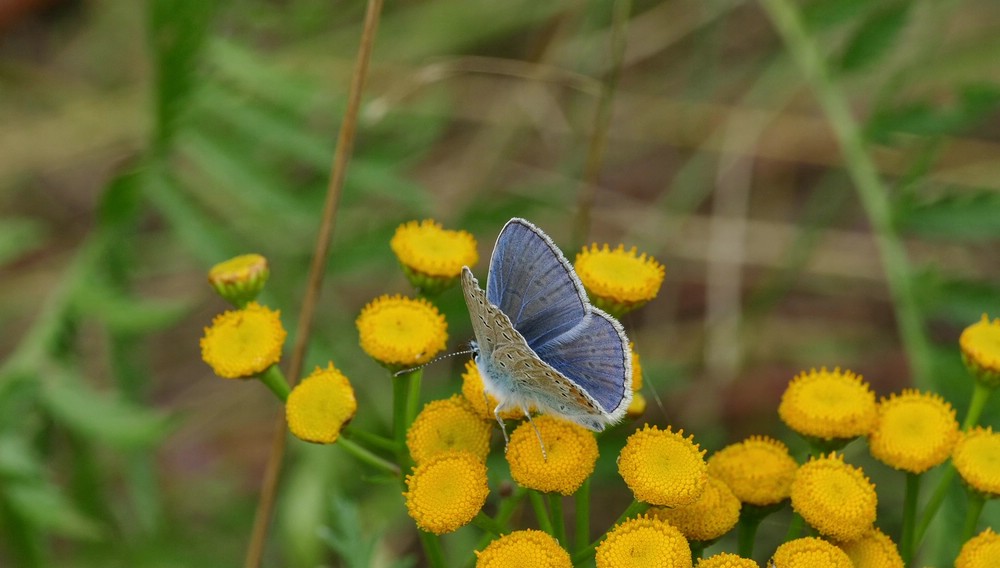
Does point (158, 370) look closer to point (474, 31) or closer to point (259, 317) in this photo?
point (474, 31)

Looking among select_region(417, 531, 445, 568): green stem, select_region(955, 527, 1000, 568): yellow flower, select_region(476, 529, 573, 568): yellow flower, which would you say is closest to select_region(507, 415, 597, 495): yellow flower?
select_region(476, 529, 573, 568): yellow flower

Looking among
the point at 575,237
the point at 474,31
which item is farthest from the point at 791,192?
the point at 575,237

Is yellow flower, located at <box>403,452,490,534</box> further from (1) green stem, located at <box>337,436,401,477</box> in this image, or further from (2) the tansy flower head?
(2) the tansy flower head

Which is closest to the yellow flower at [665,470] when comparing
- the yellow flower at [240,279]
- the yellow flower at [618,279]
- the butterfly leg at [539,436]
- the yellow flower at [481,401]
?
the butterfly leg at [539,436]

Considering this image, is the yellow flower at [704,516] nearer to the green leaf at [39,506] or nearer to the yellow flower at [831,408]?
the yellow flower at [831,408]

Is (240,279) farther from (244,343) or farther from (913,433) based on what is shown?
(913,433)
